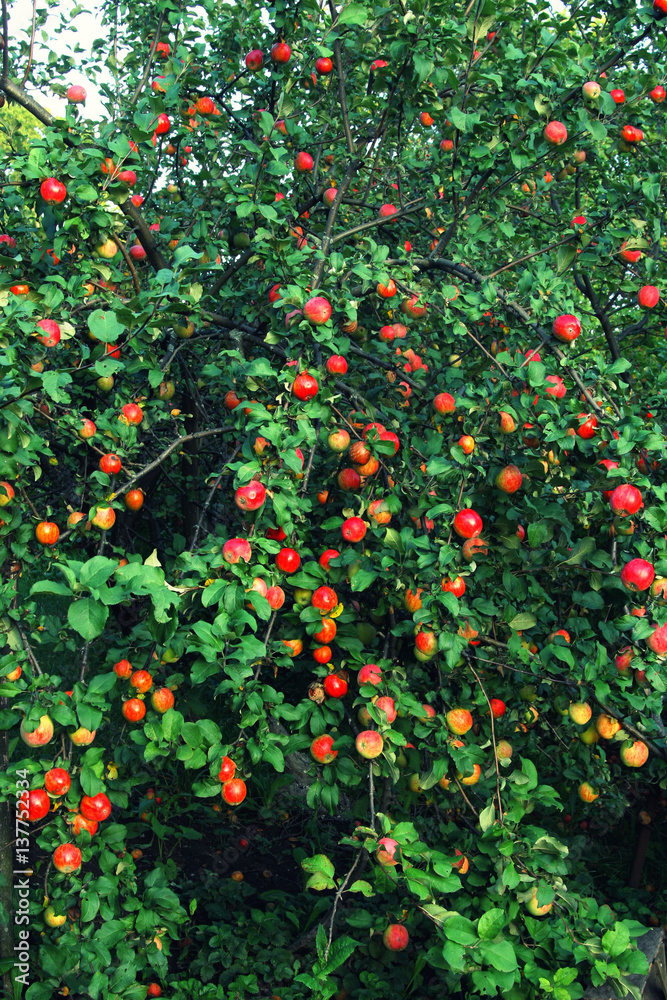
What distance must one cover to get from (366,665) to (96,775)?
74 cm

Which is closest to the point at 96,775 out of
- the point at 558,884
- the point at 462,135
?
the point at 558,884

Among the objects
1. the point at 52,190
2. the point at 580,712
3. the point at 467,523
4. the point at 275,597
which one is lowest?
the point at 580,712

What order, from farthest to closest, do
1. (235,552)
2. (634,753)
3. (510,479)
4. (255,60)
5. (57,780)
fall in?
1. (255,60)
2. (634,753)
3. (510,479)
4. (57,780)
5. (235,552)

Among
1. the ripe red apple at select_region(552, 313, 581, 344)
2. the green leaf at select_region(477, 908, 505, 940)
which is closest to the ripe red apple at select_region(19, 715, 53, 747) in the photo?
the green leaf at select_region(477, 908, 505, 940)

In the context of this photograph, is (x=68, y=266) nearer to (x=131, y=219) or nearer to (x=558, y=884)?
(x=131, y=219)

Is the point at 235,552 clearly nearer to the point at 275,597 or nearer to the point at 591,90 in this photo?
the point at 275,597

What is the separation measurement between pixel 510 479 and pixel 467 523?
0.57ft

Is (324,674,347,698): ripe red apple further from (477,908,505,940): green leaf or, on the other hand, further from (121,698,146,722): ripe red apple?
(477,908,505,940): green leaf

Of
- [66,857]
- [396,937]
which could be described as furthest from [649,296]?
[66,857]

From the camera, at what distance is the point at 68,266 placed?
2373 millimetres

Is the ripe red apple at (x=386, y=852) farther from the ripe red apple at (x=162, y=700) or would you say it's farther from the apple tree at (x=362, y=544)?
the ripe red apple at (x=162, y=700)

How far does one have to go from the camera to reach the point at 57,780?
1896 mm

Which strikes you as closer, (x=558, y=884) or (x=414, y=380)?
(x=558, y=884)

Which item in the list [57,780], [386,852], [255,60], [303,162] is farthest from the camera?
[303,162]
